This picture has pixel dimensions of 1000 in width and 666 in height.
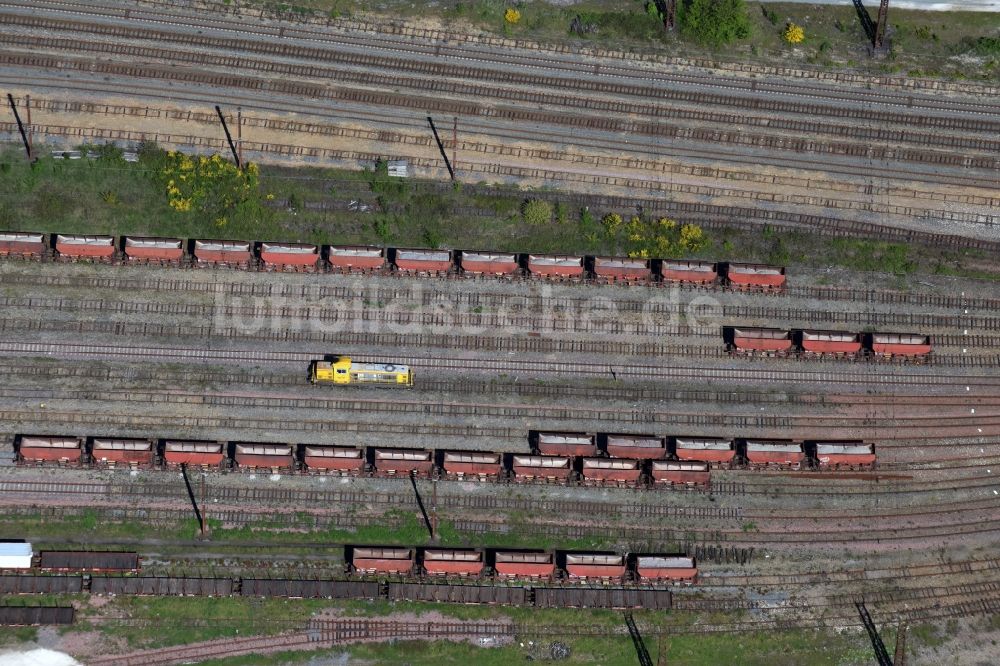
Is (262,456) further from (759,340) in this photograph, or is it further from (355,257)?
(759,340)

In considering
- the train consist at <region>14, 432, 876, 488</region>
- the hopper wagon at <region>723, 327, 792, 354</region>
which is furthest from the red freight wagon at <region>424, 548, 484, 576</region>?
the hopper wagon at <region>723, 327, 792, 354</region>

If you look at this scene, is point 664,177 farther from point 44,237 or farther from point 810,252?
point 44,237

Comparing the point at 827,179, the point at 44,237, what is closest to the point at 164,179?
the point at 44,237

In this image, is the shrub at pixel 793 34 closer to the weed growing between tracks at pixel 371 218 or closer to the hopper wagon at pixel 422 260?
the weed growing between tracks at pixel 371 218

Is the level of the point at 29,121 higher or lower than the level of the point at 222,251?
higher

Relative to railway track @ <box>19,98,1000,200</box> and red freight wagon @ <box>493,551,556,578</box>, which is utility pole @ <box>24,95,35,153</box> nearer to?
railway track @ <box>19,98,1000,200</box>

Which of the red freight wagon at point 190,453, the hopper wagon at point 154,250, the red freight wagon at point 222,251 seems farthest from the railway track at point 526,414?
the red freight wagon at point 222,251

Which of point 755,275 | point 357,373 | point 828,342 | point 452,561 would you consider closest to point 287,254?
point 357,373
